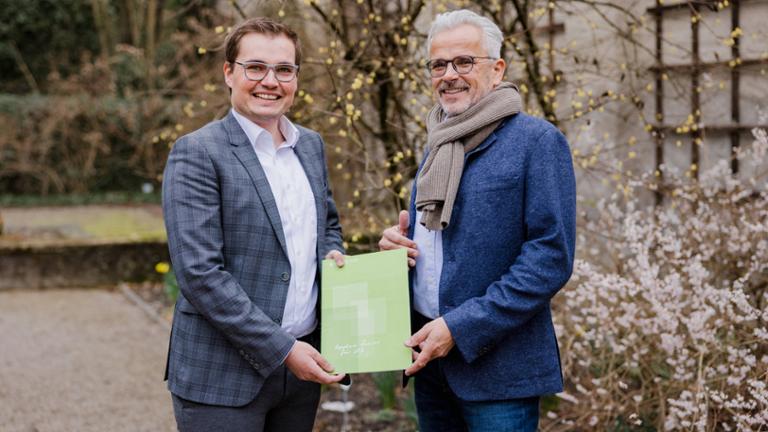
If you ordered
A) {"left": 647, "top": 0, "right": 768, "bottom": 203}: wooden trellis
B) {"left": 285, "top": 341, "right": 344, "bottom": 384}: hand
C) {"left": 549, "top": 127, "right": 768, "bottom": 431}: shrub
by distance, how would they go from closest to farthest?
{"left": 285, "top": 341, "right": 344, "bottom": 384}: hand < {"left": 549, "top": 127, "right": 768, "bottom": 431}: shrub < {"left": 647, "top": 0, "right": 768, "bottom": 203}: wooden trellis

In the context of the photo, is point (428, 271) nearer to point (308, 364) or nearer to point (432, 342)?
point (432, 342)

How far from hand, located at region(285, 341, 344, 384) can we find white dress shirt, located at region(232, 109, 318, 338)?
126 mm

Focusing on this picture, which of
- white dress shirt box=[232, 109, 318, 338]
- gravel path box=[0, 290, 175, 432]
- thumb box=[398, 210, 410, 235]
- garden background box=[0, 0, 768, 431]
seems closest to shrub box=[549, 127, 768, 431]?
garden background box=[0, 0, 768, 431]

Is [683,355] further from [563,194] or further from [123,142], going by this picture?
[123,142]

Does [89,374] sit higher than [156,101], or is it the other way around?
[156,101]

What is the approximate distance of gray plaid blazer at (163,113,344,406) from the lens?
2.12 m

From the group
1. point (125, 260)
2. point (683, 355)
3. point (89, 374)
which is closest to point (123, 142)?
point (125, 260)

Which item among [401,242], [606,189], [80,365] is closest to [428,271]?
[401,242]

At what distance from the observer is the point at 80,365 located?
560 centimetres

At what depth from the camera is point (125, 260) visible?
823 cm

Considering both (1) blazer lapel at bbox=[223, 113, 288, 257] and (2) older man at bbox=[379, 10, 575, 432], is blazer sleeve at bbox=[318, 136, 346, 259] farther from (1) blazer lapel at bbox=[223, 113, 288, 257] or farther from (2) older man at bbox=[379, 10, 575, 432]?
(2) older man at bbox=[379, 10, 575, 432]

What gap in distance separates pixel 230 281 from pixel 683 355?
7.04ft

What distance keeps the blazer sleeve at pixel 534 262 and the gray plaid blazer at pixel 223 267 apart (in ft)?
1.67

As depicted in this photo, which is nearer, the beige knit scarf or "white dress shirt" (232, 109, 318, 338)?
the beige knit scarf
